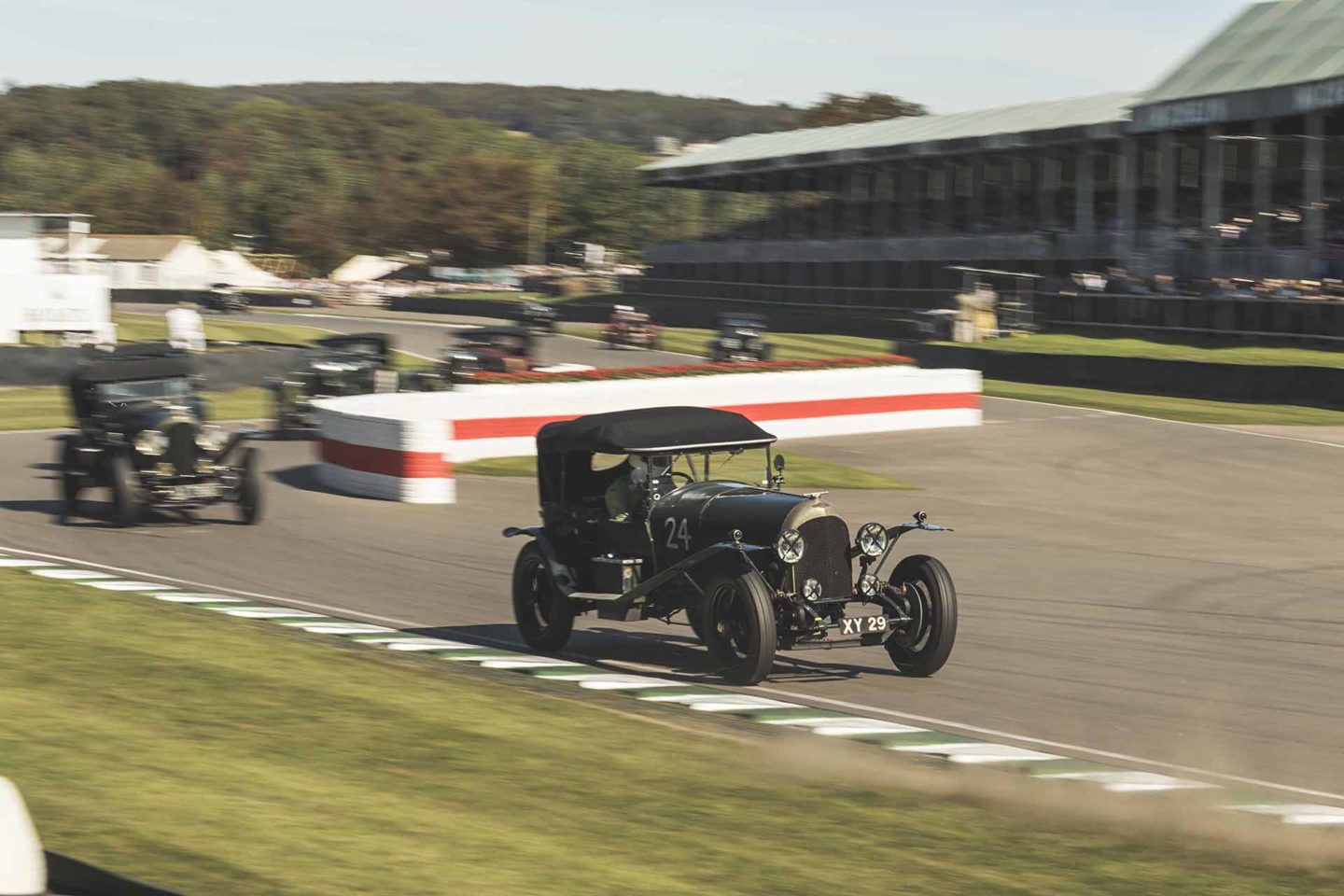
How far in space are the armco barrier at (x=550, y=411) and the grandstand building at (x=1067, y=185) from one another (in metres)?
13.4

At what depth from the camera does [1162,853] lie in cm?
690

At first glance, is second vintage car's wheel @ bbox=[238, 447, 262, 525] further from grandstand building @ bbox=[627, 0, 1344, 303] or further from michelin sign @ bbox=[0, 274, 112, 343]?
michelin sign @ bbox=[0, 274, 112, 343]

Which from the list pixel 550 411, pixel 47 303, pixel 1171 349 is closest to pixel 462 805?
pixel 550 411

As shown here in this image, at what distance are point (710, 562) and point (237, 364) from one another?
101 ft

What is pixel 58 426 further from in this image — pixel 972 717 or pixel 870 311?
pixel 870 311

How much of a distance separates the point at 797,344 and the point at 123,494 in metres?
33.4

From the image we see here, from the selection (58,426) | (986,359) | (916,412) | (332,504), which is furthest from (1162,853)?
(986,359)

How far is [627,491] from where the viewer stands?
1171cm

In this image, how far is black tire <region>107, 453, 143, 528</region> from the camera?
18.2 meters

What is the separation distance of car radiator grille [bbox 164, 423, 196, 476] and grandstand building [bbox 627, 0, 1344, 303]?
90.5ft

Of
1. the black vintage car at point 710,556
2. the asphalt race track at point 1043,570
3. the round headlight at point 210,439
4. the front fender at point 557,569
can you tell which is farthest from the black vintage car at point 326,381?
the front fender at point 557,569

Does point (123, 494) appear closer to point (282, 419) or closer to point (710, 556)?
point (710, 556)

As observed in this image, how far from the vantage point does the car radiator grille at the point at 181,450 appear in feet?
61.5

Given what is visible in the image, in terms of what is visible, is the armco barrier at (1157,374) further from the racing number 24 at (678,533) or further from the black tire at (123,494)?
the racing number 24 at (678,533)
